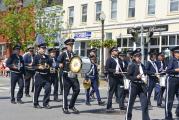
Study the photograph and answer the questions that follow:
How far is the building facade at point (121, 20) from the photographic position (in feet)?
122

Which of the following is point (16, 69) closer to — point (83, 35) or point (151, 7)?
point (151, 7)

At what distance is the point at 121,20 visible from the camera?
4216 centimetres

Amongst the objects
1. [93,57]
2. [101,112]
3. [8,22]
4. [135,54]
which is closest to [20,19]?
[8,22]

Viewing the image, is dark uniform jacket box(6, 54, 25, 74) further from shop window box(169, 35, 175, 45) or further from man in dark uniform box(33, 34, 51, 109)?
shop window box(169, 35, 175, 45)

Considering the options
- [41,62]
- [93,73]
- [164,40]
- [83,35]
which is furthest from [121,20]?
[41,62]

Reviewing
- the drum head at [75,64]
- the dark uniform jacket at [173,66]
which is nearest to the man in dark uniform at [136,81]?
the dark uniform jacket at [173,66]

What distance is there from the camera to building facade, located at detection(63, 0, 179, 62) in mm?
37312

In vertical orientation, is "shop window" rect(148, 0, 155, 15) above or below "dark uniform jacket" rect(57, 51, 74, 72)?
above

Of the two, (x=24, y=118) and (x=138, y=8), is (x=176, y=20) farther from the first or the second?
(x=24, y=118)

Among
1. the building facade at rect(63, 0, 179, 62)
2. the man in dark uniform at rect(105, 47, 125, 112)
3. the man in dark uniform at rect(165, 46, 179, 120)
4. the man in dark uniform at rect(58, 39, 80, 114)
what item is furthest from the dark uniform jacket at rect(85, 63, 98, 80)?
the building facade at rect(63, 0, 179, 62)

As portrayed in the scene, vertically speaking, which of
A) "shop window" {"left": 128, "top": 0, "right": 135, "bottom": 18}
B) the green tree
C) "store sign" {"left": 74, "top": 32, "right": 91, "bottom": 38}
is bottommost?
"store sign" {"left": 74, "top": 32, "right": 91, "bottom": 38}

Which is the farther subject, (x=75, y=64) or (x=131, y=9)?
(x=131, y=9)

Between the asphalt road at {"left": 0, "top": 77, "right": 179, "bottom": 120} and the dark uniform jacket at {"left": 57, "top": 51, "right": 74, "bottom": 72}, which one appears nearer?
the asphalt road at {"left": 0, "top": 77, "right": 179, "bottom": 120}

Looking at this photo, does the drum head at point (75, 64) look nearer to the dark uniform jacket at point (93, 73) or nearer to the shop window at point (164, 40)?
the dark uniform jacket at point (93, 73)
